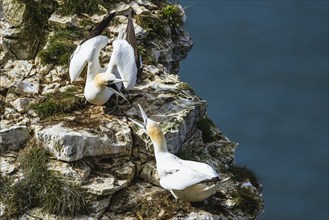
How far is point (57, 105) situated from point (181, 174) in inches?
91.3

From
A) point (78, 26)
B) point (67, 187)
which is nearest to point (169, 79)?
point (78, 26)

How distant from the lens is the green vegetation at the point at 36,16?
584 inches

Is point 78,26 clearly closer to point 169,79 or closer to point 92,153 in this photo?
point 169,79

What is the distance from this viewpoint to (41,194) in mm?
11914

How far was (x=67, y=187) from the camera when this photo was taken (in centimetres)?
1187

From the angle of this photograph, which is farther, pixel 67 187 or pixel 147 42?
pixel 147 42

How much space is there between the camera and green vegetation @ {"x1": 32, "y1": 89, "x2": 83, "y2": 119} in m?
12.9

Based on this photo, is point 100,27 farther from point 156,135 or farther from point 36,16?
point 156,135

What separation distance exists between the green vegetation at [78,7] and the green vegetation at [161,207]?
167 inches

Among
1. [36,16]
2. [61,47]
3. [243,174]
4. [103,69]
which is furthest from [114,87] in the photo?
[36,16]

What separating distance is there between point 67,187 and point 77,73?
6.13 ft

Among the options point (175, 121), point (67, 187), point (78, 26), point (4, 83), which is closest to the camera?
point (67, 187)

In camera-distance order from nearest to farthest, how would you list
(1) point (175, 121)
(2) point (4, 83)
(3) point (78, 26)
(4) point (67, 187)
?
(4) point (67, 187), (1) point (175, 121), (2) point (4, 83), (3) point (78, 26)

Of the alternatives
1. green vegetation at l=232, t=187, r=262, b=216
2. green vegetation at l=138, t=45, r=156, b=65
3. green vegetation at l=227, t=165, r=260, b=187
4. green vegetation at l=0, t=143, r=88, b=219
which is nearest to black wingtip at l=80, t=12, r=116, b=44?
green vegetation at l=138, t=45, r=156, b=65
